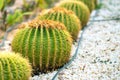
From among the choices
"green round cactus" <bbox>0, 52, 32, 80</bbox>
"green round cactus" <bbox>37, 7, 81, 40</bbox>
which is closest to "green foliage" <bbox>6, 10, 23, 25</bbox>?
"green round cactus" <bbox>37, 7, 81, 40</bbox>

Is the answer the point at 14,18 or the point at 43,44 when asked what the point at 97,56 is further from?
the point at 14,18

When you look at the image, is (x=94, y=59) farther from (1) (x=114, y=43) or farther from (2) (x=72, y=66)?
(1) (x=114, y=43)

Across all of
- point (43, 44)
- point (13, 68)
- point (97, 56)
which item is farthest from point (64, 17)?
point (13, 68)

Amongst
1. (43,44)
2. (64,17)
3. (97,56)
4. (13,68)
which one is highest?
(64,17)

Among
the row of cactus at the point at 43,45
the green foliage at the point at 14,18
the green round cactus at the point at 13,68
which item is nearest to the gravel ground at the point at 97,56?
the row of cactus at the point at 43,45

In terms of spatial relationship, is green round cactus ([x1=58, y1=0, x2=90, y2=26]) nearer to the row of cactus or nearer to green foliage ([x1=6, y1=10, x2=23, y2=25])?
green foliage ([x1=6, y1=10, x2=23, y2=25])

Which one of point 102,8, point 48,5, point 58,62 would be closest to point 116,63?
point 58,62

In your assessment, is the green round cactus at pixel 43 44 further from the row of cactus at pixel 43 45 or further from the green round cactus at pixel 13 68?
the green round cactus at pixel 13 68
